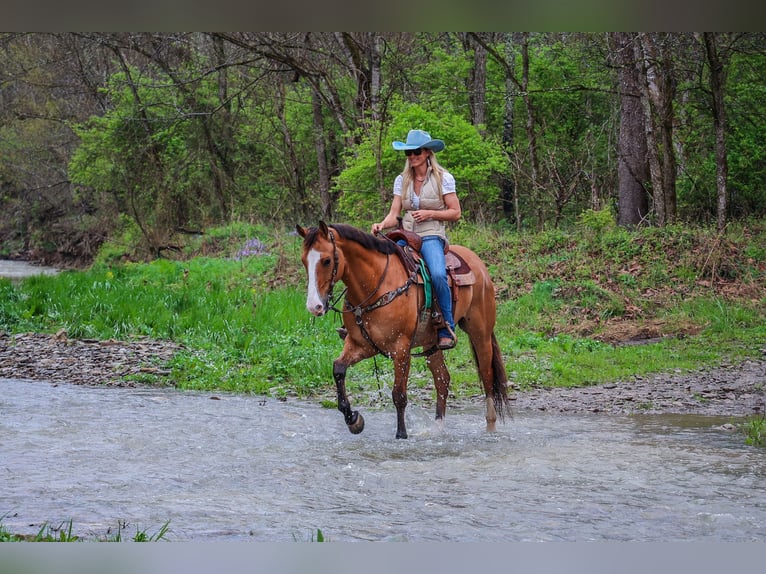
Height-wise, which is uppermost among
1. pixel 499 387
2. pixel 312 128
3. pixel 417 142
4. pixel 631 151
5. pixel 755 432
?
pixel 312 128

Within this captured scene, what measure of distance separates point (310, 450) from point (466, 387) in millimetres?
2927

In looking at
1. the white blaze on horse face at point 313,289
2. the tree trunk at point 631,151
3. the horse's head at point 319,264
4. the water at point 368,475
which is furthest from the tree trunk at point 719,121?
the white blaze on horse face at point 313,289

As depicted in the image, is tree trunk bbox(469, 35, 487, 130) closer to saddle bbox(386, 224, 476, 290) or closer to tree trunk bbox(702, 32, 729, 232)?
tree trunk bbox(702, 32, 729, 232)

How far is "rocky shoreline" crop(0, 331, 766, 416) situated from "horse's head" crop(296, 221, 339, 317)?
275 centimetres

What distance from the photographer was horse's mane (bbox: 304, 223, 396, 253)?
536cm

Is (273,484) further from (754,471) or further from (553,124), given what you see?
(553,124)

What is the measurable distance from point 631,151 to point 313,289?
10.2m

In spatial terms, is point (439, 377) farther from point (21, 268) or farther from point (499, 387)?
point (21, 268)

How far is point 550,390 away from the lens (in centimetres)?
823

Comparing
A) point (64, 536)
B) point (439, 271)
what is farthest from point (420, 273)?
point (64, 536)

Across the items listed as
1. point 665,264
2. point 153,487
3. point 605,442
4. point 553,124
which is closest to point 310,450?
point 153,487

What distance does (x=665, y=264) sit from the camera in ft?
39.5

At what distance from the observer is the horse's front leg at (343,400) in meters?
5.77

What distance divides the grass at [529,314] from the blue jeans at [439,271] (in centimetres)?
149
